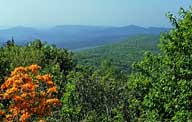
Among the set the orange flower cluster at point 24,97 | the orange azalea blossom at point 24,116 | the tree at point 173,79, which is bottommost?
the orange azalea blossom at point 24,116

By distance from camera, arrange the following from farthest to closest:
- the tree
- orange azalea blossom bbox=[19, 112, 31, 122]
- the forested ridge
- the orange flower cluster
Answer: the orange flower cluster
orange azalea blossom bbox=[19, 112, 31, 122]
the forested ridge
the tree

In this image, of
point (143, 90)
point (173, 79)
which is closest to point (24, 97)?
point (143, 90)

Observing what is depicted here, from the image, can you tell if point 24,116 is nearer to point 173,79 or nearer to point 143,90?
point 143,90

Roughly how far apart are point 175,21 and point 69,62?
216 ft

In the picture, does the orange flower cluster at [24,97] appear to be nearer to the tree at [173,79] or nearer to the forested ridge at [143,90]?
the forested ridge at [143,90]

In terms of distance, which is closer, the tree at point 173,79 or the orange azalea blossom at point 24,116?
the tree at point 173,79

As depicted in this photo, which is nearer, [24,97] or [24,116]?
[24,116]

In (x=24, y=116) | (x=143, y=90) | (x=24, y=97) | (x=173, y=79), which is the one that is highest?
(x=173, y=79)

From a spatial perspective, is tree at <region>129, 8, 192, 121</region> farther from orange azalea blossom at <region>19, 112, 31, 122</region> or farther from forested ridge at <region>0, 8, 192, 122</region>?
orange azalea blossom at <region>19, 112, 31, 122</region>

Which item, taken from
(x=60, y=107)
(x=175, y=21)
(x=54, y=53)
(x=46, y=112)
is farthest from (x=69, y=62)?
(x=175, y=21)

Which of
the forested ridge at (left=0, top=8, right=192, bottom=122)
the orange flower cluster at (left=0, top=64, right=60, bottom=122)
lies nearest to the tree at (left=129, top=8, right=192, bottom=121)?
the forested ridge at (left=0, top=8, right=192, bottom=122)

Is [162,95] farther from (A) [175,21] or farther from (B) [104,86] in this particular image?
(B) [104,86]

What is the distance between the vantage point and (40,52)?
84.7 metres

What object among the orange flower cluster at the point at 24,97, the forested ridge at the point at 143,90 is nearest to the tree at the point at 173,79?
the forested ridge at the point at 143,90
